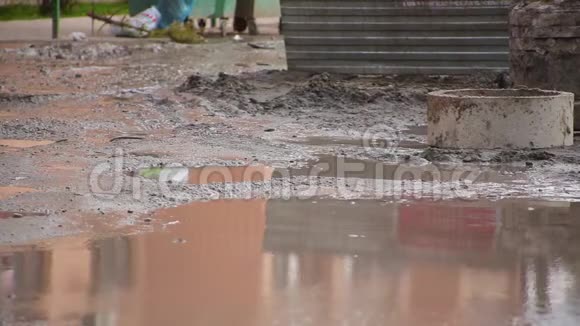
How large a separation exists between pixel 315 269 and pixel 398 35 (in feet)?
28.8

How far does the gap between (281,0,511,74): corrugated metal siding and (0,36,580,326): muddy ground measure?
250 centimetres

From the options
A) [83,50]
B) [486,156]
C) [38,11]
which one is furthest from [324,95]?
[38,11]

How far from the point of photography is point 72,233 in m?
5.75

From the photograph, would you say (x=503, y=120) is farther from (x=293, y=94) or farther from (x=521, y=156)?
(x=293, y=94)

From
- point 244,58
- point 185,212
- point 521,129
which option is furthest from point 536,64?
point 244,58

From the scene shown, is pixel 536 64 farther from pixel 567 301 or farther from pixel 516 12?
pixel 567 301

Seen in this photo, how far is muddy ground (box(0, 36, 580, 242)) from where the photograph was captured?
6.83m

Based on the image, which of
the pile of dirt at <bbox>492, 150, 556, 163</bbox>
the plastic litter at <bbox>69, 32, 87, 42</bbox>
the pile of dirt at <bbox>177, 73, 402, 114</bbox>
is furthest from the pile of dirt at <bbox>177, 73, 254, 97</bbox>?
the plastic litter at <bbox>69, 32, 87, 42</bbox>

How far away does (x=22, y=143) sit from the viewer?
879 centimetres

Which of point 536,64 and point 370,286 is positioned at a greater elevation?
point 536,64

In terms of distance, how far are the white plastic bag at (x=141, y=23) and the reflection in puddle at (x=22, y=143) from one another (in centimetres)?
1348

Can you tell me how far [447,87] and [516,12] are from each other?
320cm

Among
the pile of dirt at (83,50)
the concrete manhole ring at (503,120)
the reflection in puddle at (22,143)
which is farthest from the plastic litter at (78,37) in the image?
the concrete manhole ring at (503,120)

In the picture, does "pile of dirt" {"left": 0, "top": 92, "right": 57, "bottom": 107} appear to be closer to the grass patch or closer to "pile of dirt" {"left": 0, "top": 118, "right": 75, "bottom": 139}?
"pile of dirt" {"left": 0, "top": 118, "right": 75, "bottom": 139}
